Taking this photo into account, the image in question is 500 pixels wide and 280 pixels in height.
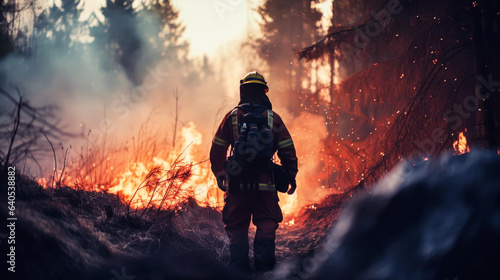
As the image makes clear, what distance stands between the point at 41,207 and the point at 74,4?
22447 millimetres

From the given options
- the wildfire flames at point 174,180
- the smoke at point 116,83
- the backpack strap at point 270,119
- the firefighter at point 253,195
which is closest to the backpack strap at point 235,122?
the firefighter at point 253,195

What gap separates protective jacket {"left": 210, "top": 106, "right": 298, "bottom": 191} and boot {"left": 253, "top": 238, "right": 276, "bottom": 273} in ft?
2.98

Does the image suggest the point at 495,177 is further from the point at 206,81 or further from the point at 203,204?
the point at 206,81

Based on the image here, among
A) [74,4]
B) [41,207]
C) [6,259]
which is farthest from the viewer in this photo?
[74,4]

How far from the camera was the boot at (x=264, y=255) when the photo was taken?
12.8 feet

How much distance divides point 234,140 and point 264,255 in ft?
4.79

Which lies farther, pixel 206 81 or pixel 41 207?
pixel 206 81

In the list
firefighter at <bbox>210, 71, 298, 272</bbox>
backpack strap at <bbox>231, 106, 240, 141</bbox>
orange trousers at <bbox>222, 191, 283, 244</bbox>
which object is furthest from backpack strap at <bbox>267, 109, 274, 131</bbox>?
orange trousers at <bbox>222, 191, 283, 244</bbox>

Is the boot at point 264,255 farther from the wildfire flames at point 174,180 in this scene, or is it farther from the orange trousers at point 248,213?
the wildfire flames at point 174,180

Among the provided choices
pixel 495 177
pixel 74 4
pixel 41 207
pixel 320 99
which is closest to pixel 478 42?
pixel 495 177

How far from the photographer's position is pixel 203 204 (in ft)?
20.8

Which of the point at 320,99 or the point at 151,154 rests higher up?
the point at 320,99

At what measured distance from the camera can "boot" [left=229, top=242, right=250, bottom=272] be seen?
3961 millimetres

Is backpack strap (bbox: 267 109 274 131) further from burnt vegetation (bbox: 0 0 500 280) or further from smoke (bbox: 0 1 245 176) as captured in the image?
smoke (bbox: 0 1 245 176)
